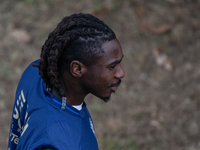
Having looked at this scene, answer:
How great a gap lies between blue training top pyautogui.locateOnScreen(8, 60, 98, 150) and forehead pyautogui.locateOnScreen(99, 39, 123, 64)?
0.40 meters

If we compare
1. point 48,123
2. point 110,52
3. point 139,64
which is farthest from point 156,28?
point 48,123

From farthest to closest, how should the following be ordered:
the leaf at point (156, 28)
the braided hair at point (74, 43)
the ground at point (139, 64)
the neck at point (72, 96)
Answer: the leaf at point (156, 28) < the ground at point (139, 64) < the neck at point (72, 96) < the braided hair at point (74, 43)

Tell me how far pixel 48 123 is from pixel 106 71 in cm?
49

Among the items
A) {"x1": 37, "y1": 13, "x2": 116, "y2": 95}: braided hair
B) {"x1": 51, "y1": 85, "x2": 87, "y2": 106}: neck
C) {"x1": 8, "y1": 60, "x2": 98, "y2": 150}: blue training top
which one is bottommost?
{"x1": 8, "y1": 60, "x2": 98, "y2": 150}: blue training top

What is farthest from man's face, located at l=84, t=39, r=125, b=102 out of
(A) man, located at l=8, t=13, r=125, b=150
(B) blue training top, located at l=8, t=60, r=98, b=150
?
(B) blue training top, located at l=8, t=60, r=98, b=150

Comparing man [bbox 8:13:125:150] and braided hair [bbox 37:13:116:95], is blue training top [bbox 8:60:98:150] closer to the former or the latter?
man [bbox 8:13:125:150]

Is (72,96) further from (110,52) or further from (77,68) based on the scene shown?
(110,52)

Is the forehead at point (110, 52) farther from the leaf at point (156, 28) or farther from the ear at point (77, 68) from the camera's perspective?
the leaf at point (156, 28)

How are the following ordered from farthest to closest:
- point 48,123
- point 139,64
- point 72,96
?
point 139,64 → point 72,96 → point 48,123

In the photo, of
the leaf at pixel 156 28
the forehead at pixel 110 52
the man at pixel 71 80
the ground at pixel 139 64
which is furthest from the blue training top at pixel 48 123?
the leaf at pixel 156 28

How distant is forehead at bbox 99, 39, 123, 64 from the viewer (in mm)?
1674

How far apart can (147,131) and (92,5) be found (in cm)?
308

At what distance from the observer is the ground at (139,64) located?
395 cm

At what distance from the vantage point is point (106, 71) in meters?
1.71
